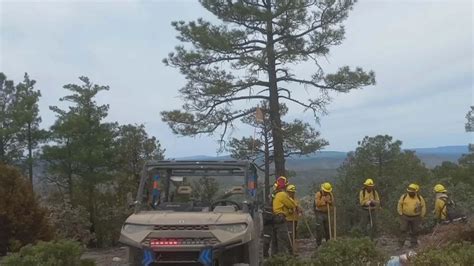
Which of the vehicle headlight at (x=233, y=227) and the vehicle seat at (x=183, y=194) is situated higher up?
the vehicle seat at (x=183, y=194)

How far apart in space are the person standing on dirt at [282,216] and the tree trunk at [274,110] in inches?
402

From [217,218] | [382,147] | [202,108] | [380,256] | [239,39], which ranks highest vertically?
[239,39]

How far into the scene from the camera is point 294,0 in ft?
74.7

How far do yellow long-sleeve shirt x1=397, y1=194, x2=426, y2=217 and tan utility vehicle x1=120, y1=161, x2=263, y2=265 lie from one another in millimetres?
6340

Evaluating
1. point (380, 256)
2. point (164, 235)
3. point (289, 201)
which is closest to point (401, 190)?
point (289, 201)

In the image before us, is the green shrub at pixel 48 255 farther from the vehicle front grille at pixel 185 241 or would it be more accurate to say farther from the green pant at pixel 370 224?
the green pant at pixel 370 224

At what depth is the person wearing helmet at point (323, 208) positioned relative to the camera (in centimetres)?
1501

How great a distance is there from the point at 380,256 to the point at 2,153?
20.1 metres

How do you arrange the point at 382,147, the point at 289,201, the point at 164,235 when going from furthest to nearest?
the point at 382,147, the point at 289,201, the point at 164,235

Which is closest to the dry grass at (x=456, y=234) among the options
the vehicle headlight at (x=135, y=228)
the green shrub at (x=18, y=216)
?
the vehicle headlight at (x=135, y=228)

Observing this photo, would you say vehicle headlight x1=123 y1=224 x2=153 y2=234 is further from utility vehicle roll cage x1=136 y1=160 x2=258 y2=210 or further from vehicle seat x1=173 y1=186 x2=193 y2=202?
vehicle seat x1=173 y1=186 x2=193 y2=202

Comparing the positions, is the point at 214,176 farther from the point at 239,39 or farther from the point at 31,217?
the point at 239,39

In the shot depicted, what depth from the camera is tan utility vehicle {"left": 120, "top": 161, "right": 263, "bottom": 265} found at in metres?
7.96

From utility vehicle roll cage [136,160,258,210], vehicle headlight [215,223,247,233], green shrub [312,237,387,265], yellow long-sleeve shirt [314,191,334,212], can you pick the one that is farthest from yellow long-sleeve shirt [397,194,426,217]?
vehicle headlight [215,223,247,233]
